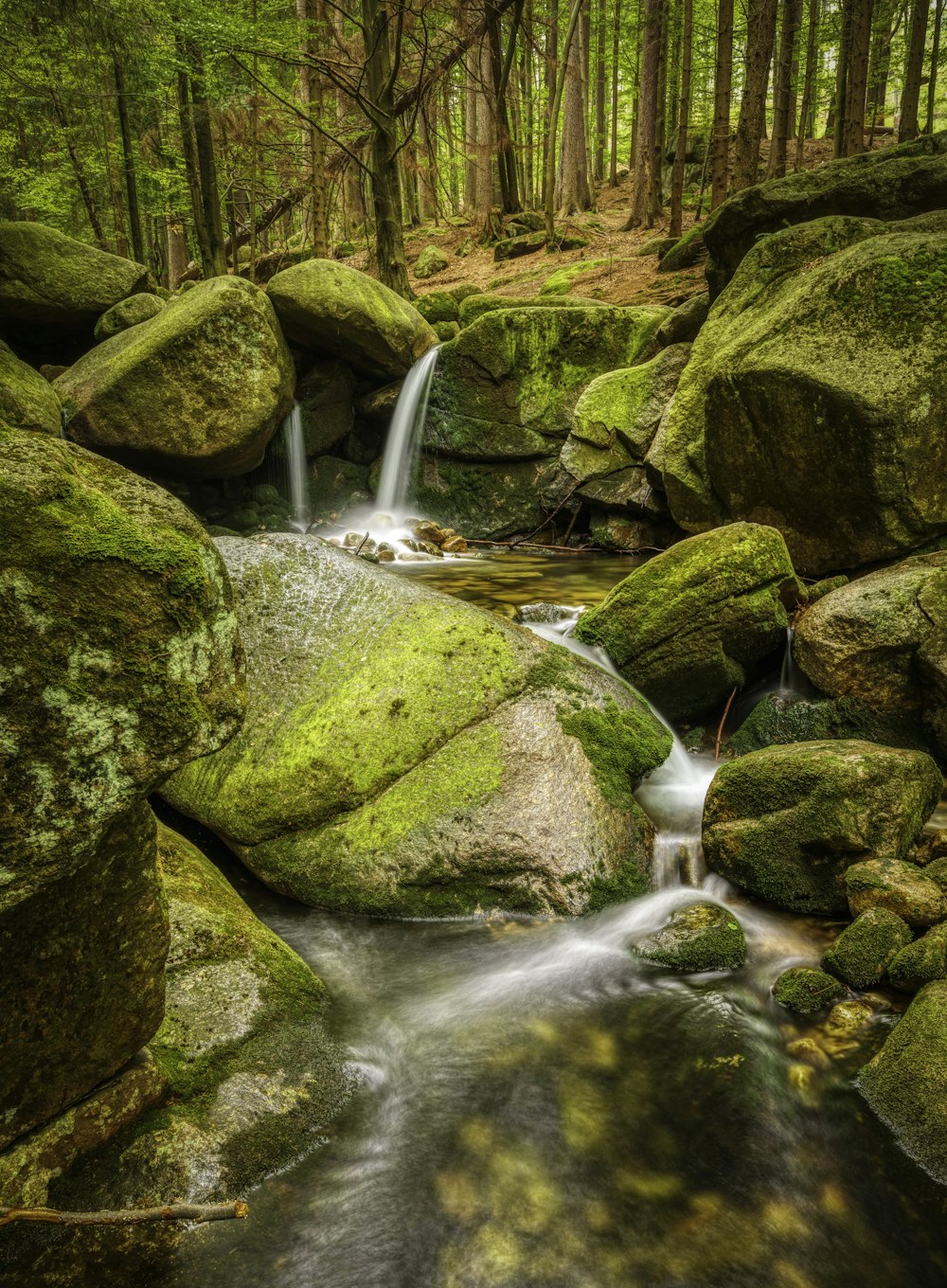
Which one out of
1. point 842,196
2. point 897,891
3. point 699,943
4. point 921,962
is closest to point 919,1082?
point 921,962

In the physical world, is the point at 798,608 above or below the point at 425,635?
below

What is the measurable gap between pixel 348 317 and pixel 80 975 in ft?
37.9

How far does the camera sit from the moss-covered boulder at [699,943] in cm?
370

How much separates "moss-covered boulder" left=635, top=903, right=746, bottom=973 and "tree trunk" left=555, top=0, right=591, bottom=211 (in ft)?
83.0

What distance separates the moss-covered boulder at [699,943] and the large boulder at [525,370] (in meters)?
9.90

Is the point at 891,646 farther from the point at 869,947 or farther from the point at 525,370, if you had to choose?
the point at 525,370

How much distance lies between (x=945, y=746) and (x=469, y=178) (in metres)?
27.2

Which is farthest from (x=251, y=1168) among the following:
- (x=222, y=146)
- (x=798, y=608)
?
(x=222, y=146)

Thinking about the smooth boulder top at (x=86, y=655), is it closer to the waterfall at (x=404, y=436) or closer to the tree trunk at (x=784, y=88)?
the waterfall at (x=404, y=436)

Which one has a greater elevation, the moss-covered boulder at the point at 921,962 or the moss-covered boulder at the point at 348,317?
the moss-covered boulder at the point at 348,317

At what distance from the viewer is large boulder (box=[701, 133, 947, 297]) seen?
27.5ft

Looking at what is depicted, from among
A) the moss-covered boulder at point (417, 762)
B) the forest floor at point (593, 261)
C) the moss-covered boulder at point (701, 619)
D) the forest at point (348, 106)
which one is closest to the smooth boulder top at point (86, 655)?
the moss-covered boulder at point (417, 762)

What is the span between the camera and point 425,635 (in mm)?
4586

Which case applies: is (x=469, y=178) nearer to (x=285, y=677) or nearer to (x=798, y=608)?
(x=798, y=608)
